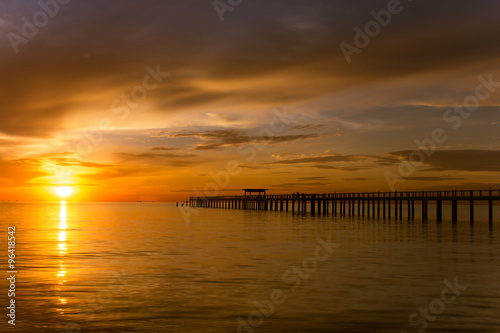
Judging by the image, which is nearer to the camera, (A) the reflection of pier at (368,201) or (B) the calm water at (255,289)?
(B) the calm water at (255,289)

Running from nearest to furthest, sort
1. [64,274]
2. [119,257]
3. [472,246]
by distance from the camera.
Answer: [64,274], [119,257], [472,246]

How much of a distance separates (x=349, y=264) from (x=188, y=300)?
9337mm

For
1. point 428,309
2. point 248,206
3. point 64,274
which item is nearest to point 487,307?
point 428,309

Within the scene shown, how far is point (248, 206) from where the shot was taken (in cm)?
12719

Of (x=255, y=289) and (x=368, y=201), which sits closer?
(x=255, y=289)

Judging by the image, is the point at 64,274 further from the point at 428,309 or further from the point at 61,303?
the point at 428,309

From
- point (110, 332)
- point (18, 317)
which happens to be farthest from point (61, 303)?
point (110, 332)

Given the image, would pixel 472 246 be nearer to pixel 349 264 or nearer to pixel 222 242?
pixel 349 264

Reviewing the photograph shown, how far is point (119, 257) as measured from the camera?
78.2ft

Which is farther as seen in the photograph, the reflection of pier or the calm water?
the reflection of pier

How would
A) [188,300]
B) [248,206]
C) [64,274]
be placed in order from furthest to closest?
[248,206]
[64,274]
[188,300]

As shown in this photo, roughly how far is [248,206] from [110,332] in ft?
382

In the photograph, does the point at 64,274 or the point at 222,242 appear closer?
the point at 64,274

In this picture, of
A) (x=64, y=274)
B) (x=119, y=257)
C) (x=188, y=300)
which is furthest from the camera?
(x=119, y=257)
